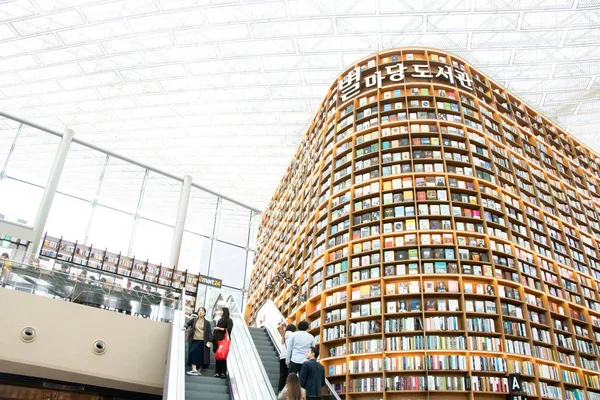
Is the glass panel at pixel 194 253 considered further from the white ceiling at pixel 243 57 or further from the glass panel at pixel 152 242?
the white ceiling at pixel 243 57

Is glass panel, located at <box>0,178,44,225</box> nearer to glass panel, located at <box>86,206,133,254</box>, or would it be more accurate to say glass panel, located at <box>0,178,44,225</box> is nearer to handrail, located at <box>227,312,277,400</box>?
glass panel, located at <box>86,206,133,254</box>

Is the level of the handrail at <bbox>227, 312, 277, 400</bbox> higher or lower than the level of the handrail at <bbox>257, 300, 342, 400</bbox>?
lower

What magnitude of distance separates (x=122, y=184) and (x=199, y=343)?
15699 mm

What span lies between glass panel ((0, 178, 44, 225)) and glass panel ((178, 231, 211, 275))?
205 inches

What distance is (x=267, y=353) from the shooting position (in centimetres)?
668

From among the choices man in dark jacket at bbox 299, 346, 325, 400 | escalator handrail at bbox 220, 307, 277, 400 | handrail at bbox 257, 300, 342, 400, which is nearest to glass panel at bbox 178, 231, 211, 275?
handrail at bbox 257, 300, 342, 400

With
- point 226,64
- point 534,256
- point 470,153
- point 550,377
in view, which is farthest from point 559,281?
point 226,64

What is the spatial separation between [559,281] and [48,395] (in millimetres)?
8900

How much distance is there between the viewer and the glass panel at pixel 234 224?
19.7 metres

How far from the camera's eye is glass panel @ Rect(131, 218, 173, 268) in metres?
16.5

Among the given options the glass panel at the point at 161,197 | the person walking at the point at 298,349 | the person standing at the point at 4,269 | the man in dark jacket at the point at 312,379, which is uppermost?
the glass panel at the point at 161,197

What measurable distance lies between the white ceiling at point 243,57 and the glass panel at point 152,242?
346 cm

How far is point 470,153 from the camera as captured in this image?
25.1 feet

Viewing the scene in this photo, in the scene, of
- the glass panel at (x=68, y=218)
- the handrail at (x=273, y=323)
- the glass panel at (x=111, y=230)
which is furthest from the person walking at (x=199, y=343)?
the glass panel at (x=68, y=218)
